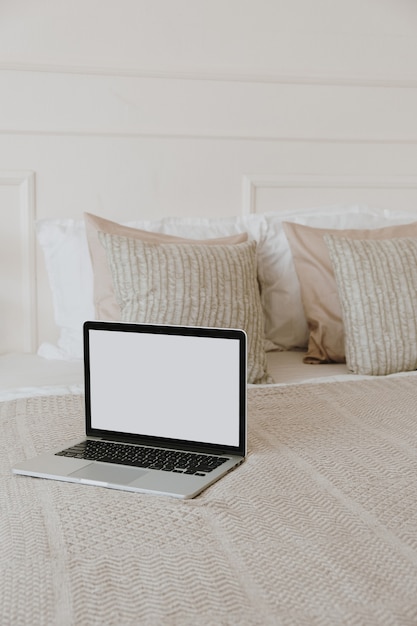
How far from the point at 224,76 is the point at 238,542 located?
1.77m

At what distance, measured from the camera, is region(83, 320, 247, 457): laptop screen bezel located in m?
1.14


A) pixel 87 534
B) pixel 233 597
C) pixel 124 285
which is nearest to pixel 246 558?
pixel 233 597

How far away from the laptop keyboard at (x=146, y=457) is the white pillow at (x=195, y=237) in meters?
0.88

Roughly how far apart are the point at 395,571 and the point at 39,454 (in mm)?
596

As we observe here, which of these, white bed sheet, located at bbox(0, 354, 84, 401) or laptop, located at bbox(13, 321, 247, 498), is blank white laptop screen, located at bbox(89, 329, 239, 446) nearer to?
laptop, located at bbox(13, 321, 247, 498)

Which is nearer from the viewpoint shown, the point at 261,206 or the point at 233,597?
the point at 233,597

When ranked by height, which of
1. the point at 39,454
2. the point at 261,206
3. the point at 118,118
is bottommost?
the point at 39,454

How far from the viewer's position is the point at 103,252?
195 cm

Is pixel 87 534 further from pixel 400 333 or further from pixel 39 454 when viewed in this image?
pixel 400 333

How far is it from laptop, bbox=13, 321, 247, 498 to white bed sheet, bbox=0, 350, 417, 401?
39 cm

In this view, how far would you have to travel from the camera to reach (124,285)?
174cm

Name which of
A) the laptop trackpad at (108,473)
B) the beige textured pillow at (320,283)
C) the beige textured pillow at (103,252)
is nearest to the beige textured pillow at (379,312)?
the beige textured pillow at (320,283)

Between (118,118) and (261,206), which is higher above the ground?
(118,118)

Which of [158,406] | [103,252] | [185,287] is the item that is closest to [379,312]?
[185,287]
